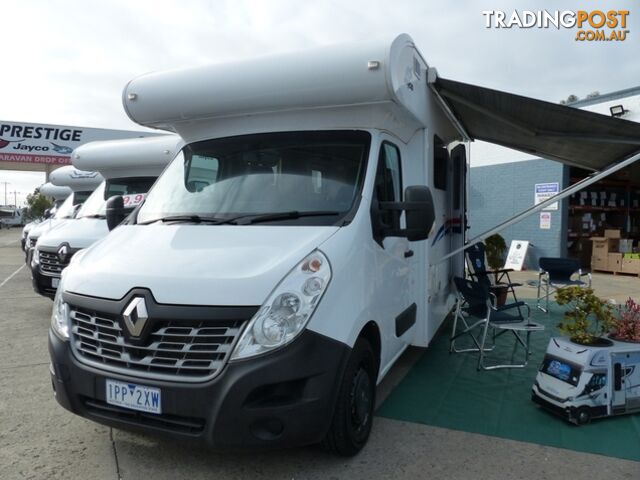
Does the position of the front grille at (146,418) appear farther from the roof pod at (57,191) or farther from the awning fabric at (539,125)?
the roof pod at (57,191)

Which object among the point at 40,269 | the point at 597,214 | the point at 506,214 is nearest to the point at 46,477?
the point at 40,269

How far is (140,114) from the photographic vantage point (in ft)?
12.6

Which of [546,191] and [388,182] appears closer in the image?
[388,182]

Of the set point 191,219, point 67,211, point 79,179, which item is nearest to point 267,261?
point 191,219

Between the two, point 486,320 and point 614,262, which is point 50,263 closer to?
point 486,320

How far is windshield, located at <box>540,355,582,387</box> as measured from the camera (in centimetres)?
353

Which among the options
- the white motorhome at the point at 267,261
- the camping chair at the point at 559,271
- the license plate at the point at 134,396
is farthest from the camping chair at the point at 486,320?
the license plate at the point at 134,396

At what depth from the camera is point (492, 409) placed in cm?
383

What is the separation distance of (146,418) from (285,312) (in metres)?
0.93

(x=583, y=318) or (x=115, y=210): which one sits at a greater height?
(x=115, y=210)

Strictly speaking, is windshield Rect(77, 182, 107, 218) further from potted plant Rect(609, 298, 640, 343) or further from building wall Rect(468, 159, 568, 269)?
building wall Rect(468, 159, 568, 269)

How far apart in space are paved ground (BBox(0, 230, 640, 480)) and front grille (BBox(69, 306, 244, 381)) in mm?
752

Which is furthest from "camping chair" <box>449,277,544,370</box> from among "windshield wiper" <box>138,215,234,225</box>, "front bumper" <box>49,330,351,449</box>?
"windshield wiper" <box>138,215,234,225</box>

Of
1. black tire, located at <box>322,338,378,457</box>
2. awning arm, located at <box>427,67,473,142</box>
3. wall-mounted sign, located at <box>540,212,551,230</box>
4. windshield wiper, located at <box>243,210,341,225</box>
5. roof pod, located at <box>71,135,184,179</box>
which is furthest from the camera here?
wall-mounted sign, located at <box>540,212,551,230</box>
